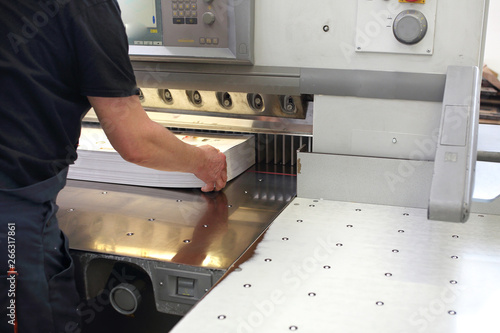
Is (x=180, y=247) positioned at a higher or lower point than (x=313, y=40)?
lower

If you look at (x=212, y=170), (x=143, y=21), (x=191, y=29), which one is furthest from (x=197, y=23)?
(x=212, y=170)

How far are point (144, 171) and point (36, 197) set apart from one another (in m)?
0.56

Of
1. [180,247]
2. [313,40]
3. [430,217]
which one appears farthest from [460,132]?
[180,247]

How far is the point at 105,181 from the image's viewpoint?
1.74 metres

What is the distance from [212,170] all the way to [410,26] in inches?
26.9

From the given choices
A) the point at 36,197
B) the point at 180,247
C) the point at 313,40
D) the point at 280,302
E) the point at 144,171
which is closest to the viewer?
the point at 280,302

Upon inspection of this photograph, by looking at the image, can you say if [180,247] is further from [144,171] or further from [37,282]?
[144,171]

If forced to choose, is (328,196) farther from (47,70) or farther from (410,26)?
(47,70)

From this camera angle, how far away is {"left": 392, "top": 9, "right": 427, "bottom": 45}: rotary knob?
138 centimetres

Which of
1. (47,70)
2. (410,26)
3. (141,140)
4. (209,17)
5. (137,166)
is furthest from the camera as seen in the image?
(137,166)

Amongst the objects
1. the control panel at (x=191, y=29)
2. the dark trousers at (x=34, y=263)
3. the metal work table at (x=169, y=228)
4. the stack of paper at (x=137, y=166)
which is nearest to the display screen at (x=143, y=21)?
the control panel at (x=191, y=29)

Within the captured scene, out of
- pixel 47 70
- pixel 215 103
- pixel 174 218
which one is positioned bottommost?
pixel 174 218

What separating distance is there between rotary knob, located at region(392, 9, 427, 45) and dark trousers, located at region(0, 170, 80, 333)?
912 mm

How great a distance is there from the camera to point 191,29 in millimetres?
1542
